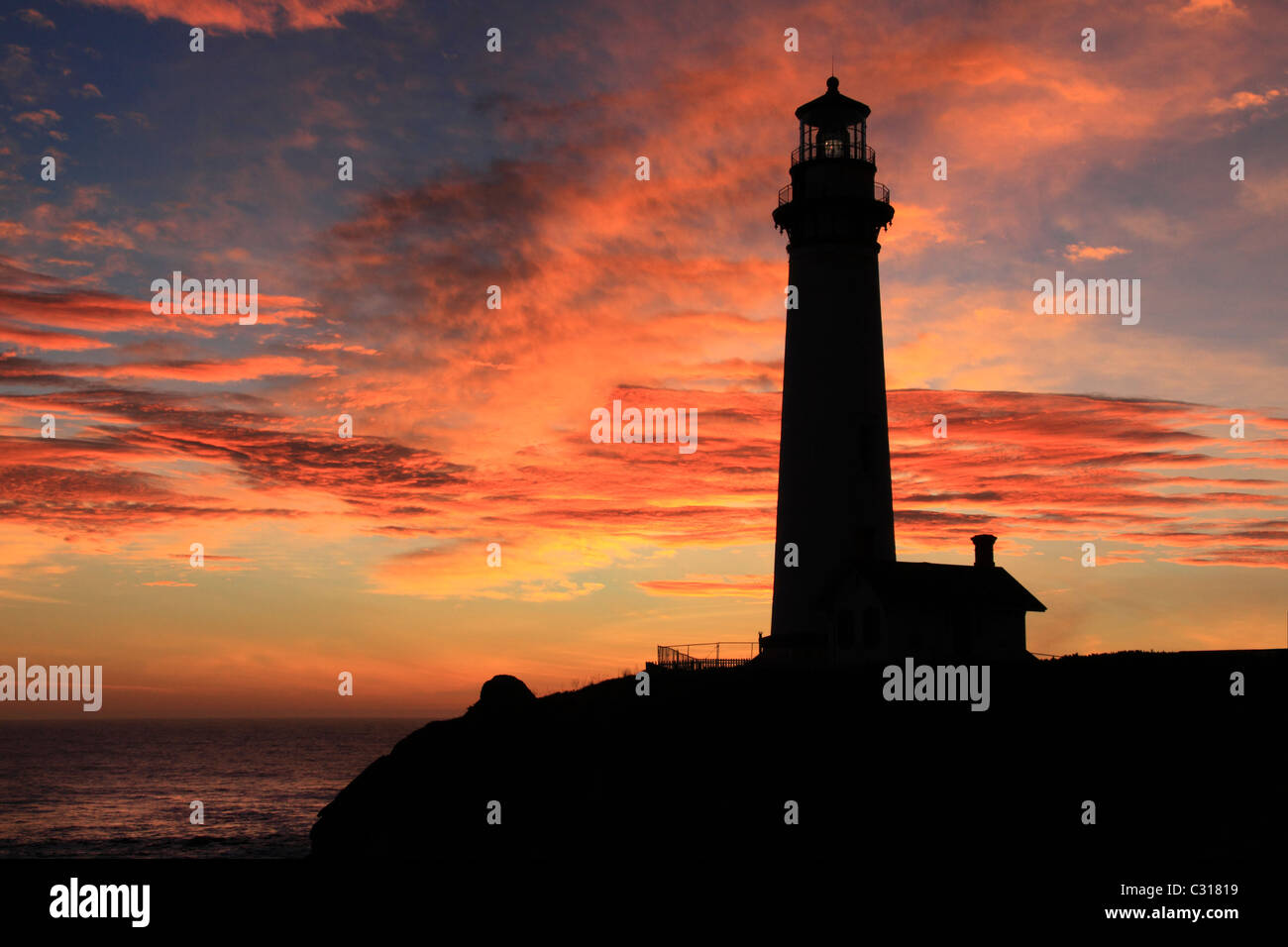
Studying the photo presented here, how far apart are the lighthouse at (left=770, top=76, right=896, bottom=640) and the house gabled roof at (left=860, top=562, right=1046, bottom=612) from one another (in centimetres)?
174

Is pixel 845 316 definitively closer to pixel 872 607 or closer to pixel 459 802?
pixel 872 607

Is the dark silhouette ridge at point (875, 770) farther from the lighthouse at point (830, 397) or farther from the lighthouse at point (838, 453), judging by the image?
the lighthouse at point (830, 397)

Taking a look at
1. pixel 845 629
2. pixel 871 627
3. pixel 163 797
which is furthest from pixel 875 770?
pixel 163 797

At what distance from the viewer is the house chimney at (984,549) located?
3816cm

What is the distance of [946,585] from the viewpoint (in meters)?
34.8

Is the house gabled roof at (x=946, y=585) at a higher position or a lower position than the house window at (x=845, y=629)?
higher

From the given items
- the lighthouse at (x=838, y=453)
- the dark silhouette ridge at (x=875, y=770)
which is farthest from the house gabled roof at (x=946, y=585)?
the dark silhouette ridge at (x=875, y=770)

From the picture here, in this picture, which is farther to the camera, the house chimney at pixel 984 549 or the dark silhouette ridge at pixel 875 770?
the house chimney at pixel 984 549

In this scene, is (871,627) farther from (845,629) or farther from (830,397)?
(830,397)

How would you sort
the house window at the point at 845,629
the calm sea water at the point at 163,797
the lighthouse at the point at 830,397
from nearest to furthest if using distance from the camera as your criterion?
the house window at the point at 845,629
the lighthouse at the point at 830,397
the calm sea water at the point at 163,797

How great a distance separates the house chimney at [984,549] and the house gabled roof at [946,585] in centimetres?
99

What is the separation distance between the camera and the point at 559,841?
25641 mm
